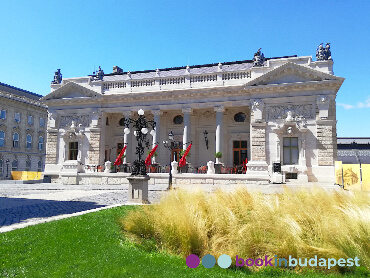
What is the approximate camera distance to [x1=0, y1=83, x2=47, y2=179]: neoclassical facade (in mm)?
49375

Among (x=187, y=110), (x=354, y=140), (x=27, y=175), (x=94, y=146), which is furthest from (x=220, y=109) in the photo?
(x=27, y=175)

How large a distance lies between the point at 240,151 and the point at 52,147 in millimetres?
22938

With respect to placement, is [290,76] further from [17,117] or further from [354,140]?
[17,117]

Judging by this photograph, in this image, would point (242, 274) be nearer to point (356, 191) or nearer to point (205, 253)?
point (205, 253)

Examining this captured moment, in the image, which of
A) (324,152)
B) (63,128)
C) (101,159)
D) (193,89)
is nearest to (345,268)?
(324,152)

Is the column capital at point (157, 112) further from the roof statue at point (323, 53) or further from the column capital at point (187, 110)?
the roof statue at point (323, 53)

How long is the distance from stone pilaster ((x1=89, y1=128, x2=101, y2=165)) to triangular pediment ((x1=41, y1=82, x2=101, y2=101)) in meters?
4.27

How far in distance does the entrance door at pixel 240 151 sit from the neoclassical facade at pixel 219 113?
0.11 meters

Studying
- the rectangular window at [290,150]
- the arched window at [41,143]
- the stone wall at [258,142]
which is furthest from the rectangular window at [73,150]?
the arched window at [41,143]

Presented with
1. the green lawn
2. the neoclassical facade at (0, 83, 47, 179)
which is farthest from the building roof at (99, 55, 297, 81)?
the neoclassical facade at (0, 83, 47, 179)

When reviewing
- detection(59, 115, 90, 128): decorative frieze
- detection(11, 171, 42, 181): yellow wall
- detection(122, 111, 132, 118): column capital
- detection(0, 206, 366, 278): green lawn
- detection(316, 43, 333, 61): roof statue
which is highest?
detection(316, 43, 333, 61): roof statue

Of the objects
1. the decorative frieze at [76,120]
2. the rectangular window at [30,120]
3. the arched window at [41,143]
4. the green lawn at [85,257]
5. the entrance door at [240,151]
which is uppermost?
the rectangular window at [30,120]

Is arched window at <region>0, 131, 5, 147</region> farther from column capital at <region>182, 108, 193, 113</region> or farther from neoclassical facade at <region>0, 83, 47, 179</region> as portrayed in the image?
column capital at <region>182, 108, 193, 113</region>

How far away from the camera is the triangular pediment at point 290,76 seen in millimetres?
25125
